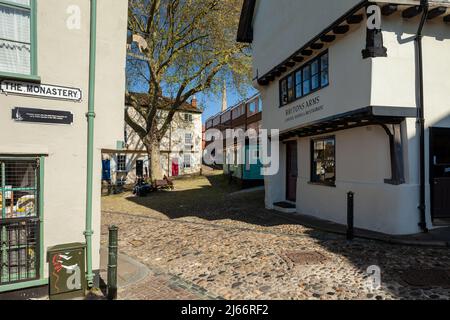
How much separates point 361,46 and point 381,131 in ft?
6.91

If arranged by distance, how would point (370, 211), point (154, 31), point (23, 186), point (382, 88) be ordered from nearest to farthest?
point (23, 186) < point (382, 88) < point (370, 211) < point (154, 31)

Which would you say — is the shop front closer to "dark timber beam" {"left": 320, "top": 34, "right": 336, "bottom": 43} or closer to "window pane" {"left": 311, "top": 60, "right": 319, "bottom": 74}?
"dark timber beam" {"left": 320, "top": 34, "right": 336, "bottom": 43}

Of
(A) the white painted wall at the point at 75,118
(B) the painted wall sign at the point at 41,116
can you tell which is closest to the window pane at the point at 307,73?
(A) the white painted wall at the point at 75,118

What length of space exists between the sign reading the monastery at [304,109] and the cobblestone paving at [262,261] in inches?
139

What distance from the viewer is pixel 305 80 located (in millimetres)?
10469

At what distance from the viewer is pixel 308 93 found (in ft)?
33.1

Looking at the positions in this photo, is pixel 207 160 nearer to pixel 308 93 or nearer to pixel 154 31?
pixel 154 31

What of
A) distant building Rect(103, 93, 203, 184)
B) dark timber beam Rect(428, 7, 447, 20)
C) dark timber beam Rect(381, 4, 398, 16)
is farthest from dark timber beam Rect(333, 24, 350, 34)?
distant building Rect(103, 93, 203, 184)

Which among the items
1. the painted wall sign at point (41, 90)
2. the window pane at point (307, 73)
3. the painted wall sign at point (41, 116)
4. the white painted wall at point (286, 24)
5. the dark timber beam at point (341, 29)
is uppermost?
the white painted wall at point (286, 24)

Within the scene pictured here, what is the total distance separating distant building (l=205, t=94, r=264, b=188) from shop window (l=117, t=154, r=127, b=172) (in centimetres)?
884

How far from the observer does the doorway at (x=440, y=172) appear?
7570mm

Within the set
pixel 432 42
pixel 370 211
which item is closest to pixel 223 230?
pixel 370 211

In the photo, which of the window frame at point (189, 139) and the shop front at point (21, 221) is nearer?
the shop front at point (21, 221)

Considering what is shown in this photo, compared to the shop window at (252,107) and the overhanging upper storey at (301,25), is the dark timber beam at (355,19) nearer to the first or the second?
the overhanging upper storey at (301,25)
